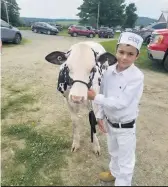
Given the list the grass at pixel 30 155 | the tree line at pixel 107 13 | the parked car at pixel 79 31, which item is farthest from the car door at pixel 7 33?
the tree line at pixel 107 13

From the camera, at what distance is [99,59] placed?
3391mm

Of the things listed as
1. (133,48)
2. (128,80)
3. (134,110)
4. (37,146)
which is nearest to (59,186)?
(37,146)

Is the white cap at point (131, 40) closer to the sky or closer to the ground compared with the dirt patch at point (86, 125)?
closer to the sky

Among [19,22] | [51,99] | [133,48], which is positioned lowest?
[19,22]

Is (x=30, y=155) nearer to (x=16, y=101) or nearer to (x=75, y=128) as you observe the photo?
(x=75, y=128)

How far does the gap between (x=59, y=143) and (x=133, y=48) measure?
222 centimetres

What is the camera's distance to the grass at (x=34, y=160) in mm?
3404

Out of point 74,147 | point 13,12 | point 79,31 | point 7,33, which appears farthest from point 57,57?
point 13,12

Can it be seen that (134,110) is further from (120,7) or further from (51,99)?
(120,7)

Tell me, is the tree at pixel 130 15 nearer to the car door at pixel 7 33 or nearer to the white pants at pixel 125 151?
the car door at pixel 7 33

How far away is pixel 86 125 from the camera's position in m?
5.00

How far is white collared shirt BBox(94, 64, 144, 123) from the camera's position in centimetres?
268

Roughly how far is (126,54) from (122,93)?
0.41 meters

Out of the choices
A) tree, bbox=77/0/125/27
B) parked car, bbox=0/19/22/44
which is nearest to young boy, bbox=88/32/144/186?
parked car, bbox=0/19/22/44
